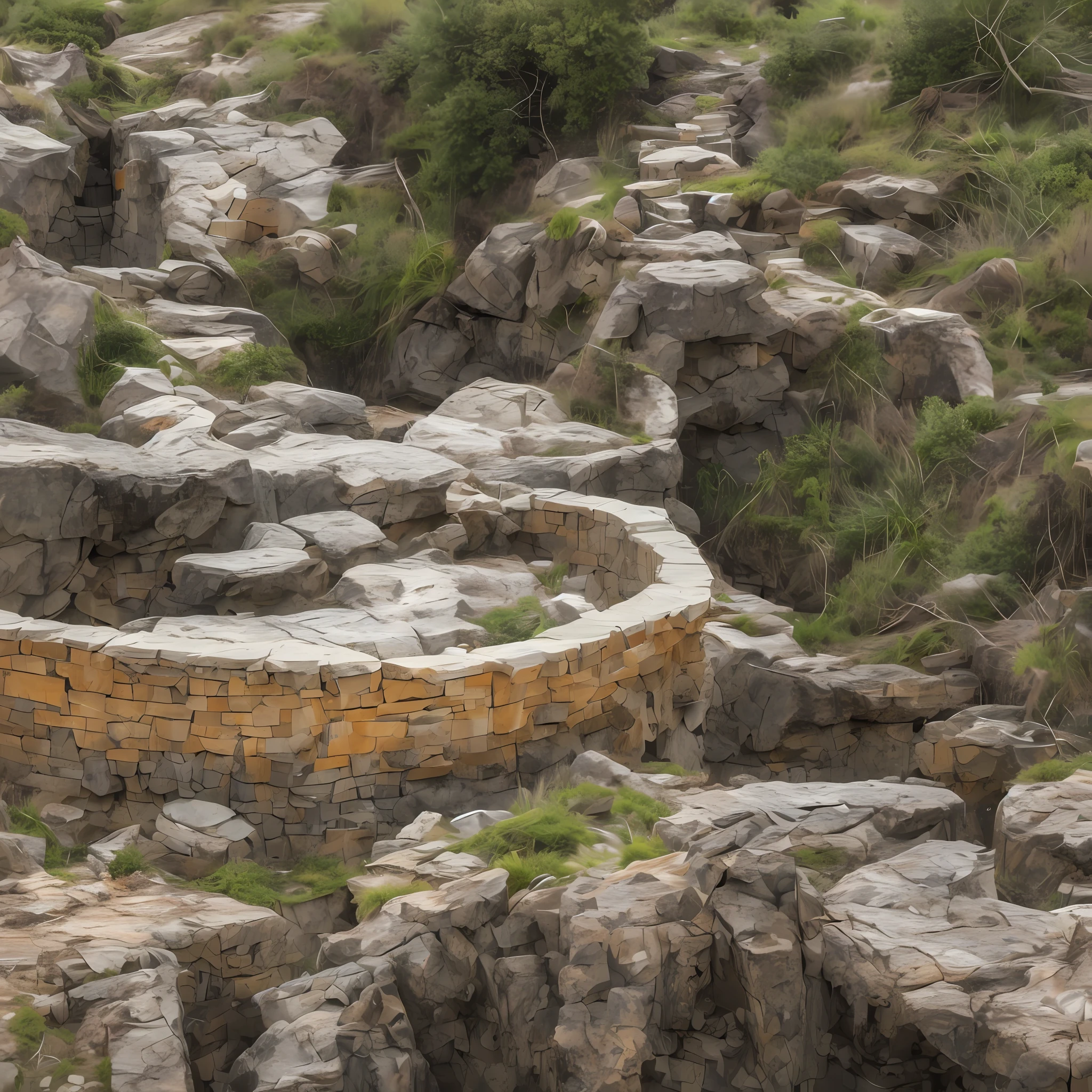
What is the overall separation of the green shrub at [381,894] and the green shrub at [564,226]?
442 inches

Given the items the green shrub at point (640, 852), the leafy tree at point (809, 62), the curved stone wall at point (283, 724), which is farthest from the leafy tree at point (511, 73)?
the green shrub at point (640, 852)

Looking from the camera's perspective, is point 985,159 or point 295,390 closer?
point 295,390

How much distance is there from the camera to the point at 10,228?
1524 centimetres

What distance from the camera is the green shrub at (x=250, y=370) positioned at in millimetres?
14734

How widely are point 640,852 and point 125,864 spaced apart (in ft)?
10.3

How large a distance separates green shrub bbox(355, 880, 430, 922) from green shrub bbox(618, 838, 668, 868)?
1.09 m

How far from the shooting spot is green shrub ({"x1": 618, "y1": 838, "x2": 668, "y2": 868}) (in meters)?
7.50

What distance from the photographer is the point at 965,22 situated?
65.4 feet

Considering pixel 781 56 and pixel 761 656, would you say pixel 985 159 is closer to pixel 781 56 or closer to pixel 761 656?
pixel 781 56

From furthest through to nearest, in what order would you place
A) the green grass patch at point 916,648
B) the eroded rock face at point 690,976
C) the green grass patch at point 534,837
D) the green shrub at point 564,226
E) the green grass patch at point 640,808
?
1. the green shrub at point 564,226
2. the green grass patch at point 916,648
3. the green grass patch at point 640,808
4. the green grass patch at point 534,837
5. the eroded rock face at point 690,976

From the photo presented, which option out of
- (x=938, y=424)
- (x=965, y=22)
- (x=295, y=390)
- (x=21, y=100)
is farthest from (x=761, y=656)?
(x=21, y=100)

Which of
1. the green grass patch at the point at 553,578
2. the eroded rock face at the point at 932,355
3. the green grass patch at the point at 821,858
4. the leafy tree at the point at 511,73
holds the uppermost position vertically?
the leafy tree at the point at 511,73

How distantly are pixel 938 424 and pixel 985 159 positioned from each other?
18.1 ft

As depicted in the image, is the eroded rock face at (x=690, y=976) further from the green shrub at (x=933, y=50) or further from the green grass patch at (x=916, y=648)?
the green shrub at (x=933, y=50)
